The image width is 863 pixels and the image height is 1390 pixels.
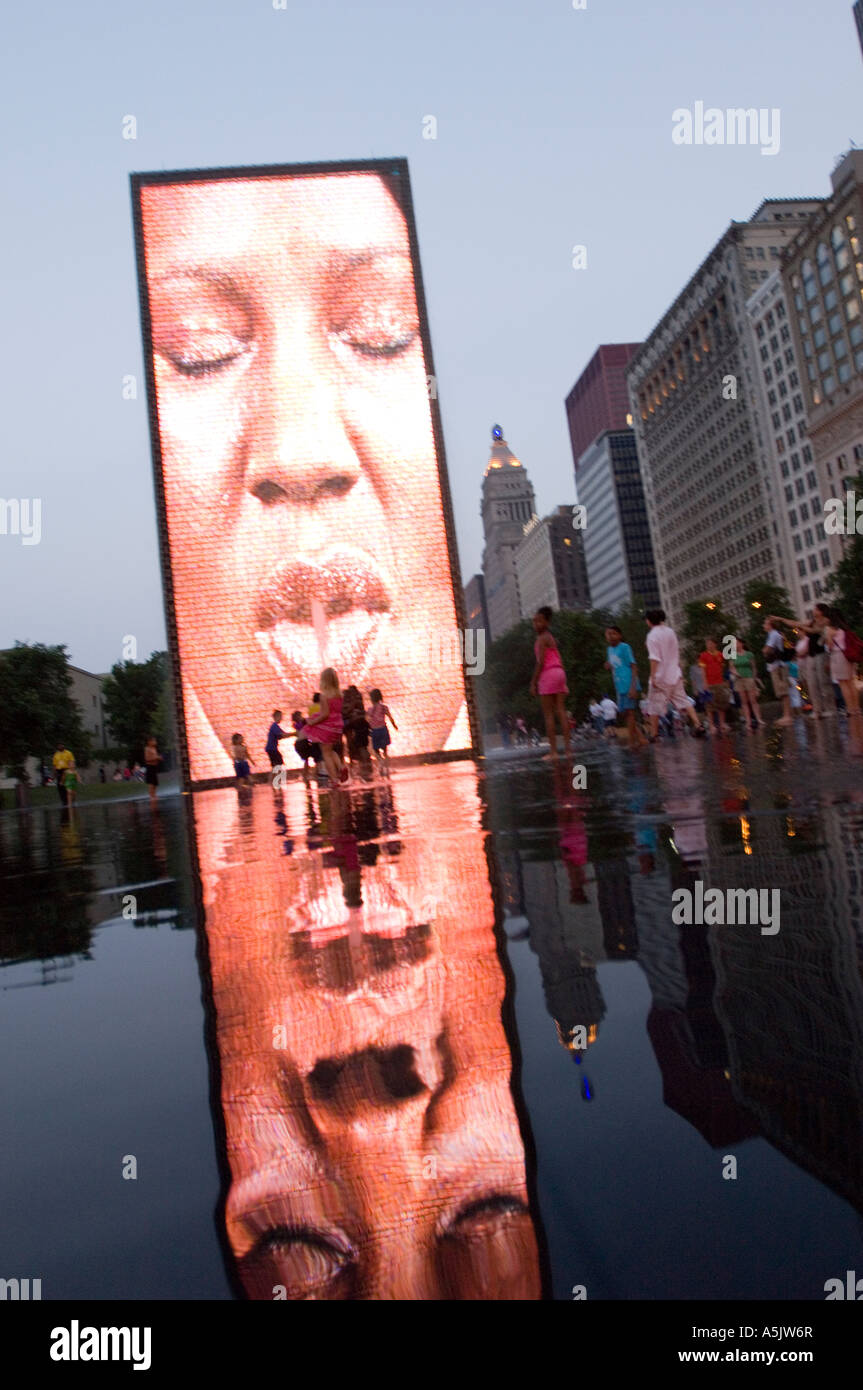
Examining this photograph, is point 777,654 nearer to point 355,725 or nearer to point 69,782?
point 355,725

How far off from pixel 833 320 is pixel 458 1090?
301ft

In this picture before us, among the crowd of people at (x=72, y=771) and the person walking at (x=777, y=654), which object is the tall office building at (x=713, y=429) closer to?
the crowd of people at (x=72, y=771)

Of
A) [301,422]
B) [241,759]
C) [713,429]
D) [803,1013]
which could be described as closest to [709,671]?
[241,759]

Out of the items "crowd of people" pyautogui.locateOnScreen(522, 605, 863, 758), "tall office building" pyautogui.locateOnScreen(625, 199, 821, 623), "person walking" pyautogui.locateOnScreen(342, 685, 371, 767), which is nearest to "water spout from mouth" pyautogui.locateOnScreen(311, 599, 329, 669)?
"crowd of people" pyautogui.locateOnScreen(522, 605, 863, 758)

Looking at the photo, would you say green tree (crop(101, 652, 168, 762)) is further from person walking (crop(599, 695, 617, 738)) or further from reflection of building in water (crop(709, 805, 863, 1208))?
reflection of building in water (crop(709, 805, 863, 1208))

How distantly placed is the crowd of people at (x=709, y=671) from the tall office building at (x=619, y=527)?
135639mm

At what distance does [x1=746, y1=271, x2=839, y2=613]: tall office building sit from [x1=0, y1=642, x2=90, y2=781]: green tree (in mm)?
57561

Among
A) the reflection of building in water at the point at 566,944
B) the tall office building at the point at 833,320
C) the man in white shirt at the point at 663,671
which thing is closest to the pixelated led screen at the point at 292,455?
the man in white shirt at the point at 663,671

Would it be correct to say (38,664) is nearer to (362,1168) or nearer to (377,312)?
(377,312)

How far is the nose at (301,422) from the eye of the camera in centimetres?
3381

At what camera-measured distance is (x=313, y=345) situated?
33969mm

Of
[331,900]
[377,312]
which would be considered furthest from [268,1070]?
[377,312]

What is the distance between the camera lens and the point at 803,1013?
219 centimetres

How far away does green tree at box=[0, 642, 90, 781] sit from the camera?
56812 millimetres
